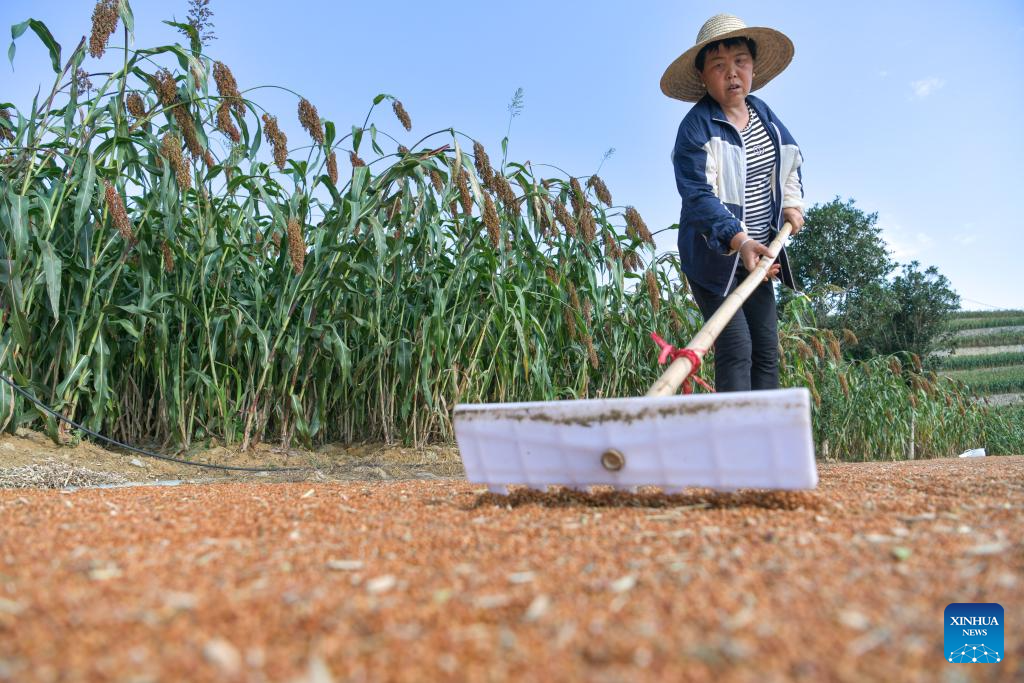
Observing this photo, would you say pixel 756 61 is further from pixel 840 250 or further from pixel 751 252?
pixel 840 250

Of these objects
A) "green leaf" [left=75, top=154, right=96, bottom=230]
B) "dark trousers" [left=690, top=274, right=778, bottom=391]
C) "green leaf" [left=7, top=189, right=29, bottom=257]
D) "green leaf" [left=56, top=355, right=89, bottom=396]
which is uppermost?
"green leaf" [left=75, top=154, right=96, bottom=230]

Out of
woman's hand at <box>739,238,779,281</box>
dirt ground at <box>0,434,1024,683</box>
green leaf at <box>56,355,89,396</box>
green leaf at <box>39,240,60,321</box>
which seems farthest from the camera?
green leaf at <box>56,355,89,396</box>

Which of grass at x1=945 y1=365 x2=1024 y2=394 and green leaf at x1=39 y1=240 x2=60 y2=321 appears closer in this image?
green leaf at x1=39 y1=240 x2=60 y2=321

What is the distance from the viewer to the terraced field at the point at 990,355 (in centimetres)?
1928

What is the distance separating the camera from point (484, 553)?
114cm

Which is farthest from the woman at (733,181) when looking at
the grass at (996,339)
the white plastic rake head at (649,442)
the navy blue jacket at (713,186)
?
the grass at (996,339)

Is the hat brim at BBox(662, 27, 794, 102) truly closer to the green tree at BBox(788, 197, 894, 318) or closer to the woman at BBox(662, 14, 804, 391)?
the woman at BBox(662, 14, 804, 391)

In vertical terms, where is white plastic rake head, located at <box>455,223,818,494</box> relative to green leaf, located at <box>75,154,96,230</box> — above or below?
below

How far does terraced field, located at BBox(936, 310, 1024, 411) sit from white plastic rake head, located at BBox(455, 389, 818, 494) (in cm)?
2037

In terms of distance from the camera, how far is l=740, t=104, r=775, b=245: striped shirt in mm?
2469

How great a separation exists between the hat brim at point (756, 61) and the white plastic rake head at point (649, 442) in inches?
64.1

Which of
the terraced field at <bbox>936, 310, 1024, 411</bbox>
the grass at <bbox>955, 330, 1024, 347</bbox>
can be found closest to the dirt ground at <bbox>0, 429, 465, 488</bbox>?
the terraced field at <bbox>936, 310, 1024, 411</bbox>

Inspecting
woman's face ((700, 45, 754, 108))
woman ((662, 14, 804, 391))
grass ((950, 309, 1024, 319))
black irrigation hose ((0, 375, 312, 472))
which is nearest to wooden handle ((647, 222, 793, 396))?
woman ((662, 14, 804, 391))

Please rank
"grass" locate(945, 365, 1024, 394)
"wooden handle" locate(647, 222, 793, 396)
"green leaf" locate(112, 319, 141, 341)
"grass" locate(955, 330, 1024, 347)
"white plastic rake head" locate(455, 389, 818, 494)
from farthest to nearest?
"grass" locate(955, 330, 1024, 347) < "grass" locate(945, 365, 1024, 394) < "green leaf" locate(112, 319, 141, 341) < "wooden handle" locate(647, 222, 793, 396) < "white plastic rake head" locate(455, 389, 818, 494)
